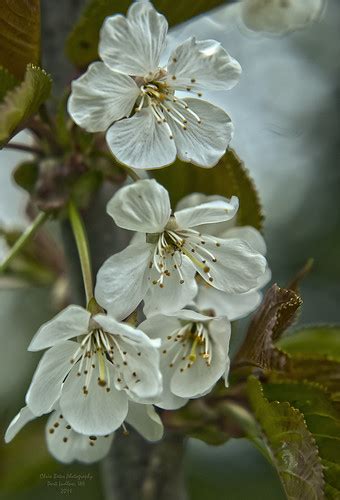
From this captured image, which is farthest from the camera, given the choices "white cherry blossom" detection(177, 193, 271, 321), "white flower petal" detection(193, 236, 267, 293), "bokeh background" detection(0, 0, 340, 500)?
"bokeh background" detection(0, 0, 340, 500)

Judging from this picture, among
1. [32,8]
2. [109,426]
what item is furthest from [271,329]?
[32,8]

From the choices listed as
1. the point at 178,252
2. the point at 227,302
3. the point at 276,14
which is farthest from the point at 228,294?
the point at 276,14

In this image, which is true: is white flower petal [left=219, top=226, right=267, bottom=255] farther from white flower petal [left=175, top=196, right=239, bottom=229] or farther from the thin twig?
the thin twig

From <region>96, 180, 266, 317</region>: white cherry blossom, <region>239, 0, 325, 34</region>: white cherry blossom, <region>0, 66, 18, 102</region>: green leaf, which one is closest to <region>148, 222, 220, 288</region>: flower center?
<region>96, 180, 266, 317</region>: white cherry blossom

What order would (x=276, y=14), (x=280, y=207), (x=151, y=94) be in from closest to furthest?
(x=151, y=94)
(x=276, y=14)
(x=280, y=207)

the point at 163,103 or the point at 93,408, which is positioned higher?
the point at 163,103

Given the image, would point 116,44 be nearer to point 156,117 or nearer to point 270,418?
point 156,117

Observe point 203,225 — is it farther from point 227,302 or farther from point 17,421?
point 17,421
